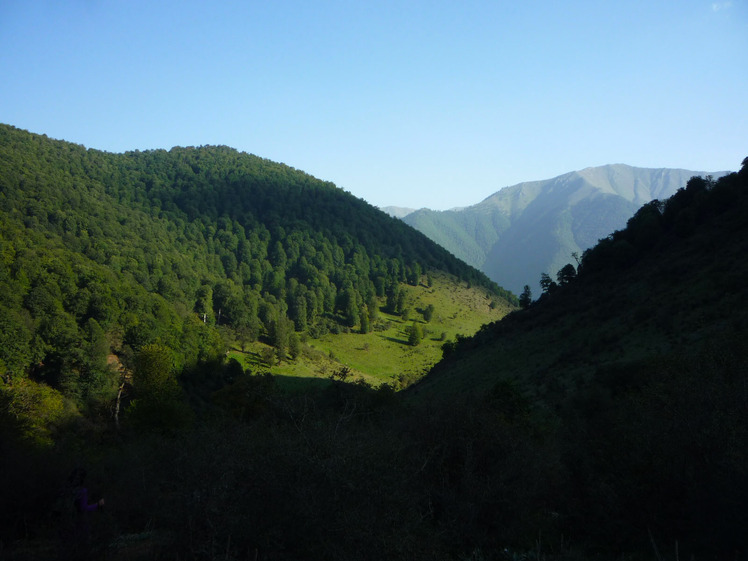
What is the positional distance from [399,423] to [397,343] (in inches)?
3969

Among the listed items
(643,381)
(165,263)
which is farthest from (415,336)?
(643,381)

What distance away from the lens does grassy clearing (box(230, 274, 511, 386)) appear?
94375 millimetres

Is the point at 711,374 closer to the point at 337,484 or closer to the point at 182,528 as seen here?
the point at 337,484

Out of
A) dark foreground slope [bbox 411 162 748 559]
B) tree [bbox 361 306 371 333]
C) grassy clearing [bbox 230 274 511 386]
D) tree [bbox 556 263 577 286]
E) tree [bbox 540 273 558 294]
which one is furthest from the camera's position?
tree [bbox 361 306 371 333]

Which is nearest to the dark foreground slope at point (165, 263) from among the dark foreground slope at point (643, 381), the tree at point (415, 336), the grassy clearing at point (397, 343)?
the grassy clearing at point (397, 343)

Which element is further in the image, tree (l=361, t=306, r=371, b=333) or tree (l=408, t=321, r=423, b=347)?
tree (l=361, t=306, r=371, b=333)

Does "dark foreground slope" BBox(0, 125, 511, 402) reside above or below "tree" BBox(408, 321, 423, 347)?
above

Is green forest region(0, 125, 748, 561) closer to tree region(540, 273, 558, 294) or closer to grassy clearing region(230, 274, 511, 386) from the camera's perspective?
tree region(540, 273, 558, 294)

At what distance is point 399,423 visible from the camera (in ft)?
55.7

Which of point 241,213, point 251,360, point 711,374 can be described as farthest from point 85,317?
point 241,213

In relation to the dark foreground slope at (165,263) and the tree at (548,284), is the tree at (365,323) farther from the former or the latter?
the tree at (548,284)

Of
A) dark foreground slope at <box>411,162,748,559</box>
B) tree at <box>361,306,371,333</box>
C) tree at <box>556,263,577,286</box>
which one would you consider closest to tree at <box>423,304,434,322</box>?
tree at <box>361,306,371,333</box>

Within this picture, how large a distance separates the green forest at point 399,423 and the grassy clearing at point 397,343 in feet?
24.2

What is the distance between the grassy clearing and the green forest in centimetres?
737
